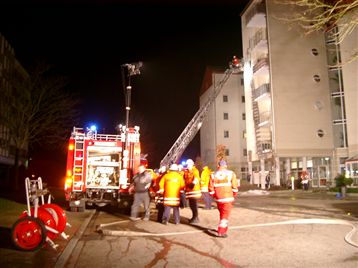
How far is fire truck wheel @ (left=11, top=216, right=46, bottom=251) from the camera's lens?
6.89 m

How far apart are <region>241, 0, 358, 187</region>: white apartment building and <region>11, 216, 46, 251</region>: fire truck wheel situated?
28419 millimetres

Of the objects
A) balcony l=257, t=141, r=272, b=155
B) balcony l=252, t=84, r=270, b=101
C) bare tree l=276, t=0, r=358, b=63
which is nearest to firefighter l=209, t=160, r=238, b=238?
bare tree l=276, t=0, r=358, b=63

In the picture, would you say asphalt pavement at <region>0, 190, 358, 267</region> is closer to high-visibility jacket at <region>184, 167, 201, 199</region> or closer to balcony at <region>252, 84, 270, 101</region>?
high-visibility jacket at <region>184, 167, 201, 199</region>

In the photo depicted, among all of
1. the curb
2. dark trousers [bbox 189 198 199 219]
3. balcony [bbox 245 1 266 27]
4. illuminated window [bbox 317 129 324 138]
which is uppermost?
balcony [bbox 245 1 266 27]

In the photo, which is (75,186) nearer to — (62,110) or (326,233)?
(326,233)

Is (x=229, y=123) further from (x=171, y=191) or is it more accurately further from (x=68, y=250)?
(x=68, y=250)

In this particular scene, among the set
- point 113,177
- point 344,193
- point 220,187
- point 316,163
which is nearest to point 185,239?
point 220,187

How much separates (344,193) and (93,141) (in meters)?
13.8

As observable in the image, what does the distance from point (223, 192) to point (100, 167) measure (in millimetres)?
7417

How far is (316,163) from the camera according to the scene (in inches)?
1368

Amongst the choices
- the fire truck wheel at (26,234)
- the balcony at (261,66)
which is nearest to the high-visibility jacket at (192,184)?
the fire truck wheel at (26,234)

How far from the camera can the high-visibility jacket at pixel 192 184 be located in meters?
10.4

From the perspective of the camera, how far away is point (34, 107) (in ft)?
87.1

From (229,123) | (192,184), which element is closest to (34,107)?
(192,184)
